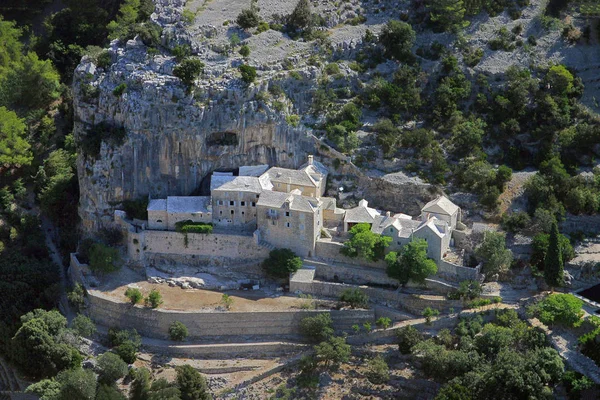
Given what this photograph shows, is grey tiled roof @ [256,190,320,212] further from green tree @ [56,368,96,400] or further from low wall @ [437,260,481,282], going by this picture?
green tree @ [56,368,96,400]

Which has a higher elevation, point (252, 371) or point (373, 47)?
point (373, 47)

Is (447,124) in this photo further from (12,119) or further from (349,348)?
(12,119)

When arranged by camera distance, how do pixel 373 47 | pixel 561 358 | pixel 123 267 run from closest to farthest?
1. pixel 561 358
2. pixel 123 267
3. pixel 373 47

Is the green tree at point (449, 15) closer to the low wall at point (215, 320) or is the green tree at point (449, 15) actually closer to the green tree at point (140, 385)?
the low wall at point (215, 320)

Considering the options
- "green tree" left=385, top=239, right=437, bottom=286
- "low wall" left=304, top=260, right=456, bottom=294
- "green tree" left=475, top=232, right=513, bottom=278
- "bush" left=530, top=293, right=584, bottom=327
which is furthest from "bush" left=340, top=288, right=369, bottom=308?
"bush" left=530, top=293, right=584, bottom=327

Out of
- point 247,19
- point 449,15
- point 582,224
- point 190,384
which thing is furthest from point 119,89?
point 582,224

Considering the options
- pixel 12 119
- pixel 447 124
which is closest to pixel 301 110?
pixel 447 124

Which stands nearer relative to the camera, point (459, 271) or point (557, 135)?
point (459, 271)
